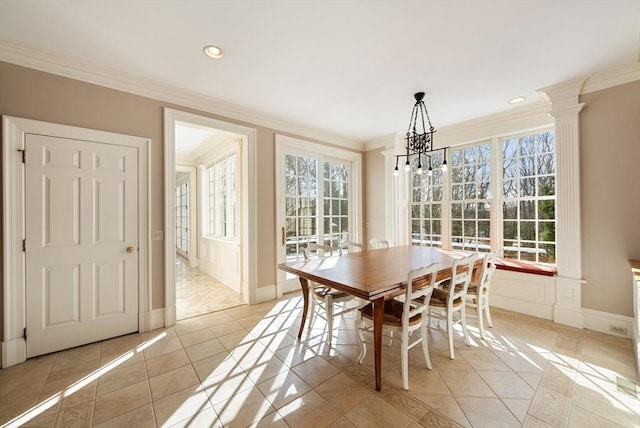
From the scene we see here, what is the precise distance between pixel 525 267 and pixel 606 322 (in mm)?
827

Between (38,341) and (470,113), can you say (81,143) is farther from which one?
(470,113)

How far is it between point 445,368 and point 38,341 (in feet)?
11.7

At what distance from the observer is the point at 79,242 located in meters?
2.47

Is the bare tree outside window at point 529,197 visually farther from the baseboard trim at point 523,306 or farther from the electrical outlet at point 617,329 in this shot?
the electrical outlet at point 617,329

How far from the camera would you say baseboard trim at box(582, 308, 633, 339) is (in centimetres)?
258

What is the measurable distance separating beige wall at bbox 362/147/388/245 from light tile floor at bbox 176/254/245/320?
107 inches

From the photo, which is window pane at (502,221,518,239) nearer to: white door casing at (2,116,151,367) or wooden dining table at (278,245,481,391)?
wooden dining table at (278,245,481,391)

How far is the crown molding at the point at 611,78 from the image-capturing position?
2531mm

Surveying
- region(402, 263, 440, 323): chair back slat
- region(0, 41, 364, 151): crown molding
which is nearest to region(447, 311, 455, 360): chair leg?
region(402, 263, 440, 323): chair back slat

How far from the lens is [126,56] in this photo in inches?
92.2

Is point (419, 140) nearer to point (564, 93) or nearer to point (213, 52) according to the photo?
point (564, 93)

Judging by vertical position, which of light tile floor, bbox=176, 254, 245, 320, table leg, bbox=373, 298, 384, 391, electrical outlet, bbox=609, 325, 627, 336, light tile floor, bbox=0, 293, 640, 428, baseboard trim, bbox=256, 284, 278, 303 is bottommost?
light tile floor, bbox=0, 293, 640, 428

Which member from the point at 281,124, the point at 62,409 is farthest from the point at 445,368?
the point at 281,124

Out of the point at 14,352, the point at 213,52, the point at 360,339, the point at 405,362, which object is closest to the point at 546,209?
the point at 405,362
